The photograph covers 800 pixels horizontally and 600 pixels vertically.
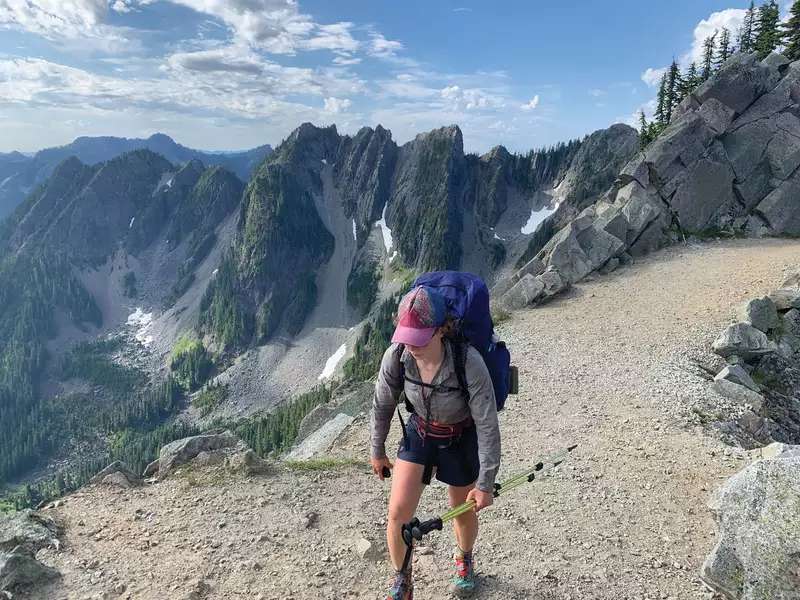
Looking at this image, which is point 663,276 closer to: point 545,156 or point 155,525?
point 155,525

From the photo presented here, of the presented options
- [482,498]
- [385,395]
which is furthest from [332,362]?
[482,498]

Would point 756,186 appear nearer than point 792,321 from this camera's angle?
No

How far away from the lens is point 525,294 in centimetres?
2936

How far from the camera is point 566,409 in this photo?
16.8 meters

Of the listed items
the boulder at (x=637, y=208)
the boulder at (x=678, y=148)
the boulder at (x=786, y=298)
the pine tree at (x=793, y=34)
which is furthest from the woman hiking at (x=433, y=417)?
the pine tree at (x=793, y=34)

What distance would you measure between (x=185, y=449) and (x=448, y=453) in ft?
32.3

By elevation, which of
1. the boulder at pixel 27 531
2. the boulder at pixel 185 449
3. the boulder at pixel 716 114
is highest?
the boulder at pixel 716 114

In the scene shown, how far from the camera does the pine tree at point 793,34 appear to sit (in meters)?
51.6

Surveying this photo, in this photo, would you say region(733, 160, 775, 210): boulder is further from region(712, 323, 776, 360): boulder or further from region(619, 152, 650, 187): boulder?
region(712, 323, 776, 360): boulder

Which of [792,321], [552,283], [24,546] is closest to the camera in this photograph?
[24,546]

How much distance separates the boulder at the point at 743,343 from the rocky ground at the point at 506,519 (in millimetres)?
2427

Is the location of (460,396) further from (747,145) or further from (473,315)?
(747,145)

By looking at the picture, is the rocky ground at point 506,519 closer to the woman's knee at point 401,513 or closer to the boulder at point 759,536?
the boulder at point 759,536

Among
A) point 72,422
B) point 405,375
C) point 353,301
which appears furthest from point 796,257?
point 72,422
